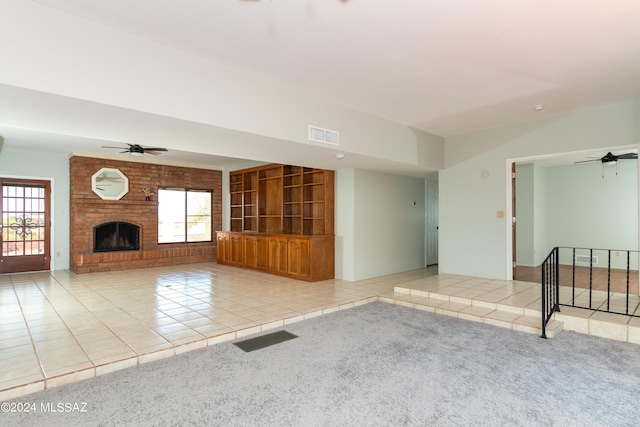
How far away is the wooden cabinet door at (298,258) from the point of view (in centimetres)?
642

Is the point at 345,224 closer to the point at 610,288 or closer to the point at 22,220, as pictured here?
the point at 610,288

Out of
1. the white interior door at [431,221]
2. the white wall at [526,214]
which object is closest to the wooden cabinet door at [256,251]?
the white interior door at [431,221]

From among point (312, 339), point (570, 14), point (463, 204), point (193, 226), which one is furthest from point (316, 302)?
point (193, 226)

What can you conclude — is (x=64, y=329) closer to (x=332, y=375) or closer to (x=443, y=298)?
(x=332, y=375)

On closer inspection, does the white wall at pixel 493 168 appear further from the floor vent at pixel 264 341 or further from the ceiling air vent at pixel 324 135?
the floor vent at pixel 264 341

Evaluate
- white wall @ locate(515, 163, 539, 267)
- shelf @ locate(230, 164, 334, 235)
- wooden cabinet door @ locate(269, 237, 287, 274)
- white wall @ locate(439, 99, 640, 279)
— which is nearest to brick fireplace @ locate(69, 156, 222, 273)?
shelf @ locate(230, 164, 334, 235)

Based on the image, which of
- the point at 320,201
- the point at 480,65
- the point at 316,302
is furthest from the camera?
the point at 320,201

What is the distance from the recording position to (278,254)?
23.2ft

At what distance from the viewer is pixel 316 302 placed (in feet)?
15.9

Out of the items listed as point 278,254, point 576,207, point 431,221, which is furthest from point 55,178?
point 576,207

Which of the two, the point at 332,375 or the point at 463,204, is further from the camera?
the point at 463,204

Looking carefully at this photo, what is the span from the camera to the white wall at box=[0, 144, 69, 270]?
7.20m

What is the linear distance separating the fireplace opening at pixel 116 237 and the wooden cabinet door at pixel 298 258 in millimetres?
4158

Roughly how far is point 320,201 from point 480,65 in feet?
12.8
